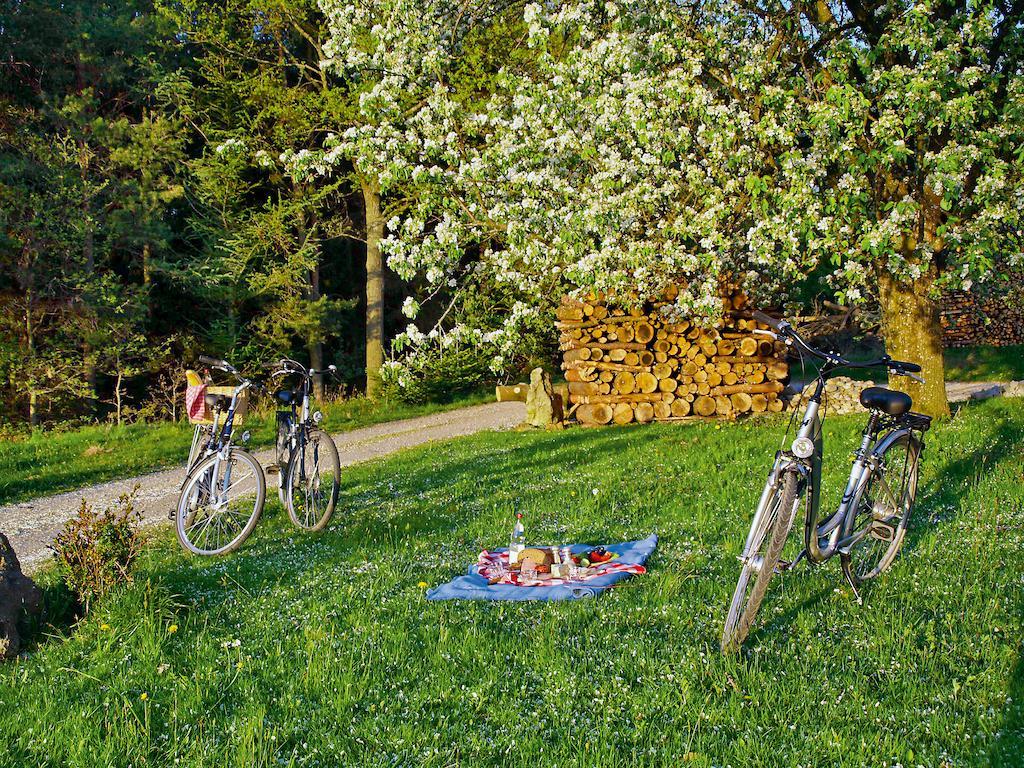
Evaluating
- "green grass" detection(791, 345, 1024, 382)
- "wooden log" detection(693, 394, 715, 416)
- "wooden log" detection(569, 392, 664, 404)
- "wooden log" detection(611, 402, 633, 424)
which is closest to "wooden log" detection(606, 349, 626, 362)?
"wooden log" detection(569, 392, 664, 404)

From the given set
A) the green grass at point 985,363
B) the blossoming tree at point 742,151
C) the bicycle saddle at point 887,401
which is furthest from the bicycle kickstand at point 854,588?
the green grass at point 985,363

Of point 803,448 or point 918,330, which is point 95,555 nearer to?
point 803,448

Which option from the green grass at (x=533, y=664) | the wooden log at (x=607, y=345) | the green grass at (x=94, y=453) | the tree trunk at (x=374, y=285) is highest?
the tree trunk at (x=374, y=285)

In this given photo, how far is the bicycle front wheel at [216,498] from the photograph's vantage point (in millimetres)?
7176

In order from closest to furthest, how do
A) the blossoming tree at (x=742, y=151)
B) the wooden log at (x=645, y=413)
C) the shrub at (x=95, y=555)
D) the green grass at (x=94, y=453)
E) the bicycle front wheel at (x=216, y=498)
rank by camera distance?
1. the shrub at (x=95, y=555)
2. the bicycle front wheel at (x=216, y=498)
3. the blossoming tree at (x=742, y=151)
4. the green grass at (x=94, y=453)
5. the wooden log at (x=645, y=413)

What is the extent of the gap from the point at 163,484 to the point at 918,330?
10589 mm

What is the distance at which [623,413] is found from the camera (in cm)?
1573

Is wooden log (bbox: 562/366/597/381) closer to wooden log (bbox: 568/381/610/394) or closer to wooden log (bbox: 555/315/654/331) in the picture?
wooden log (bbox: 568/381/610/394)

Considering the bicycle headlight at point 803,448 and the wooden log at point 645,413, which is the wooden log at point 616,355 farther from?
the bicycle headlight at point 803,448

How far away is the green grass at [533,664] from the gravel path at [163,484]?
199 centimetres

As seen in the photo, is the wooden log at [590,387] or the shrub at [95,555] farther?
the wooden log at [590,387]

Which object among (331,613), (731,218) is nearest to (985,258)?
(731,218)

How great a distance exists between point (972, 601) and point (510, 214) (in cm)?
810

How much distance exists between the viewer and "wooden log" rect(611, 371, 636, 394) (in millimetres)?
15750
